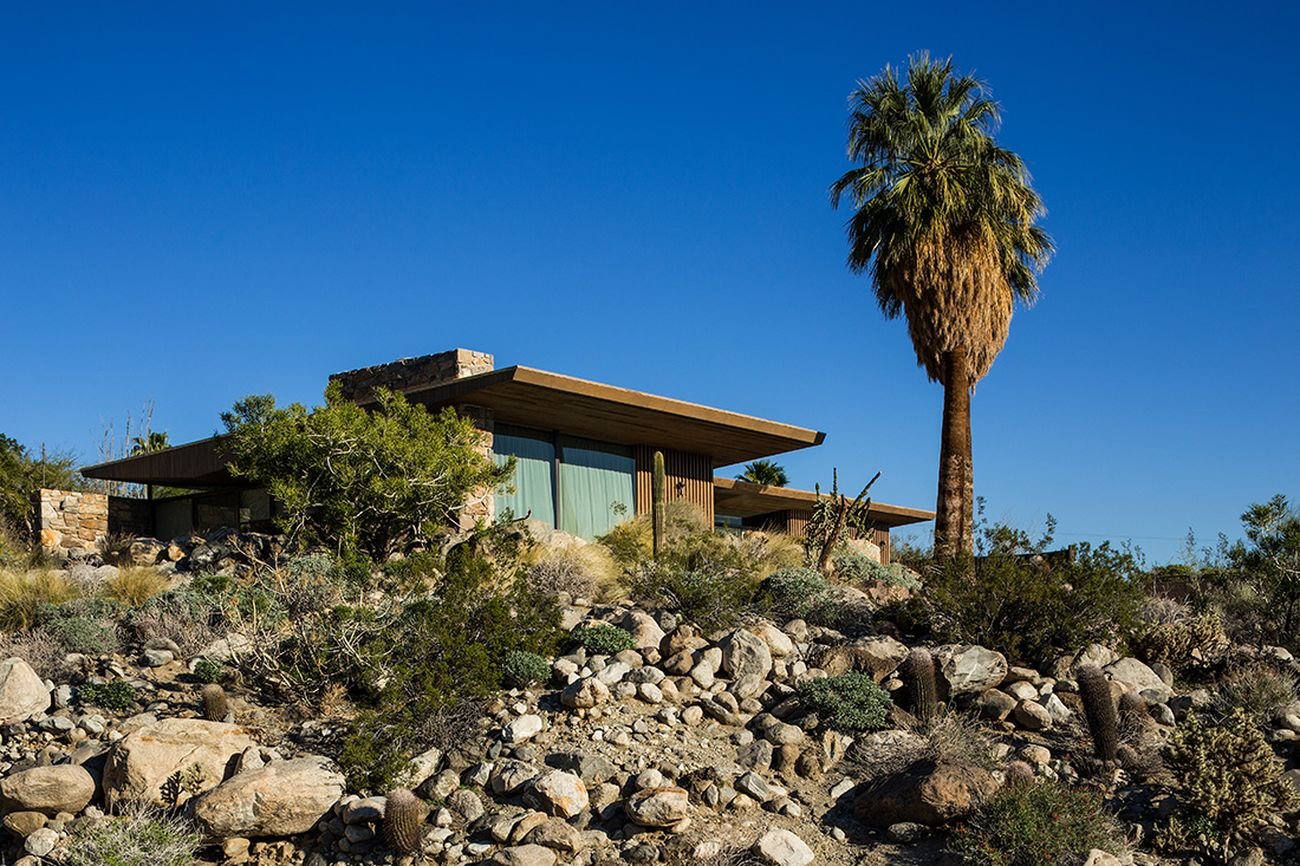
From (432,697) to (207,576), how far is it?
5542mm

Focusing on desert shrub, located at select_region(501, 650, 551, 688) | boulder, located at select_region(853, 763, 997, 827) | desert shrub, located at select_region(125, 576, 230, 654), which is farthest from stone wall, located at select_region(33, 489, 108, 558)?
boulder, located at select_region(853, 763, 997, 827)

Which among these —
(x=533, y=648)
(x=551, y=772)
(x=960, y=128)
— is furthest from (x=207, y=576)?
(x=960, y=128)

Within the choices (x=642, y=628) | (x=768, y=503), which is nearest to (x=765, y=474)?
(x=768, y=503)

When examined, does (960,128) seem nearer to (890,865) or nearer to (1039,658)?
(1039,658)

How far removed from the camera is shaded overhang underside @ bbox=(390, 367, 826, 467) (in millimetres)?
19000

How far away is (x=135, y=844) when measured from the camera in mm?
9141

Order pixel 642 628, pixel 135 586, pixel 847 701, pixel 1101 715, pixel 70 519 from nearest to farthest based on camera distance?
pixel 1101 715 < pixel 847 701 < pixel 642 628 < pixel 135 586 < pixel 70 519

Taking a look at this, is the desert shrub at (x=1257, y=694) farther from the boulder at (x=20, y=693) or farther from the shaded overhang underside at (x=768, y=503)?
the shaded overhang underside at (x=768, y=503)

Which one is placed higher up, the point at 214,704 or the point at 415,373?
the point at 415,373

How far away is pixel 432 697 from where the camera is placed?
10.8m

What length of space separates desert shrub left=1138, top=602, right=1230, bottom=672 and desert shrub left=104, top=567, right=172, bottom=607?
12.0 meters

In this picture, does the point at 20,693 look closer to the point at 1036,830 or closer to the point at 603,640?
the point at 603,640

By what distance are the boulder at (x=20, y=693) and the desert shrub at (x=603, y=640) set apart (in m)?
5.34

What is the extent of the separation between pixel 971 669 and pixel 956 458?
1045cm
